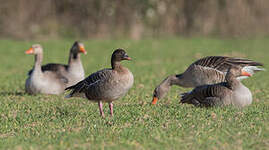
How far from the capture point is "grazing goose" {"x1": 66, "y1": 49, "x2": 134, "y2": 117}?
832 cm

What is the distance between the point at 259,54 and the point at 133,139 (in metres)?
20.2

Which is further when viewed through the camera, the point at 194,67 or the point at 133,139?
the point at 194,67

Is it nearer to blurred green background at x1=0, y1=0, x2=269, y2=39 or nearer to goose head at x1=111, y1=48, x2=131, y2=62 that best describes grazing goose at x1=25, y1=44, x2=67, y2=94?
goose head at x1=111, y1=48, x2=131, y2=62

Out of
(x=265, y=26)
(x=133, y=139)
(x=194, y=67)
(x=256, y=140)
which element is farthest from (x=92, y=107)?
(x=265, y=26)

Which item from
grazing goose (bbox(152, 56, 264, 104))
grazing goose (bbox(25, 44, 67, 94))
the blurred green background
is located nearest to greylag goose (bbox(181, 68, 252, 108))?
grazing goose (bbox(152, 56, 264, 104))

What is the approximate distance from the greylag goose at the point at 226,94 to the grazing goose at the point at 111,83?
1643 mm

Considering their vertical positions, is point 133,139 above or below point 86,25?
below

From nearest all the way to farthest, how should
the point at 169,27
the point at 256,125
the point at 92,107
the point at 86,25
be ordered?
1. the point at 256,125
2. the point at 92,107
3. the point at 86,25
4. the point at 169,27

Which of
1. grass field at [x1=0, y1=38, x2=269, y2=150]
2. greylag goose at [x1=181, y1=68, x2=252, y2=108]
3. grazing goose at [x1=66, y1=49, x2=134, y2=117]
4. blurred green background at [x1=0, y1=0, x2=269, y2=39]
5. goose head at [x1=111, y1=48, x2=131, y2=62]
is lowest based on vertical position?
grass field at [x1=0, y1=38, x2=269, y2=150]

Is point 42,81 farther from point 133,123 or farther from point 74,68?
point 133,123

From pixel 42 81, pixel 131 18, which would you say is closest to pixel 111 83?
pixel 42 81

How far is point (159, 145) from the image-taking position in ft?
21.1

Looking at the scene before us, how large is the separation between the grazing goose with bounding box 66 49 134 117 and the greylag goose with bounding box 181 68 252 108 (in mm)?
1643

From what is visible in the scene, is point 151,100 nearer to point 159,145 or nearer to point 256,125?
point 256,125
